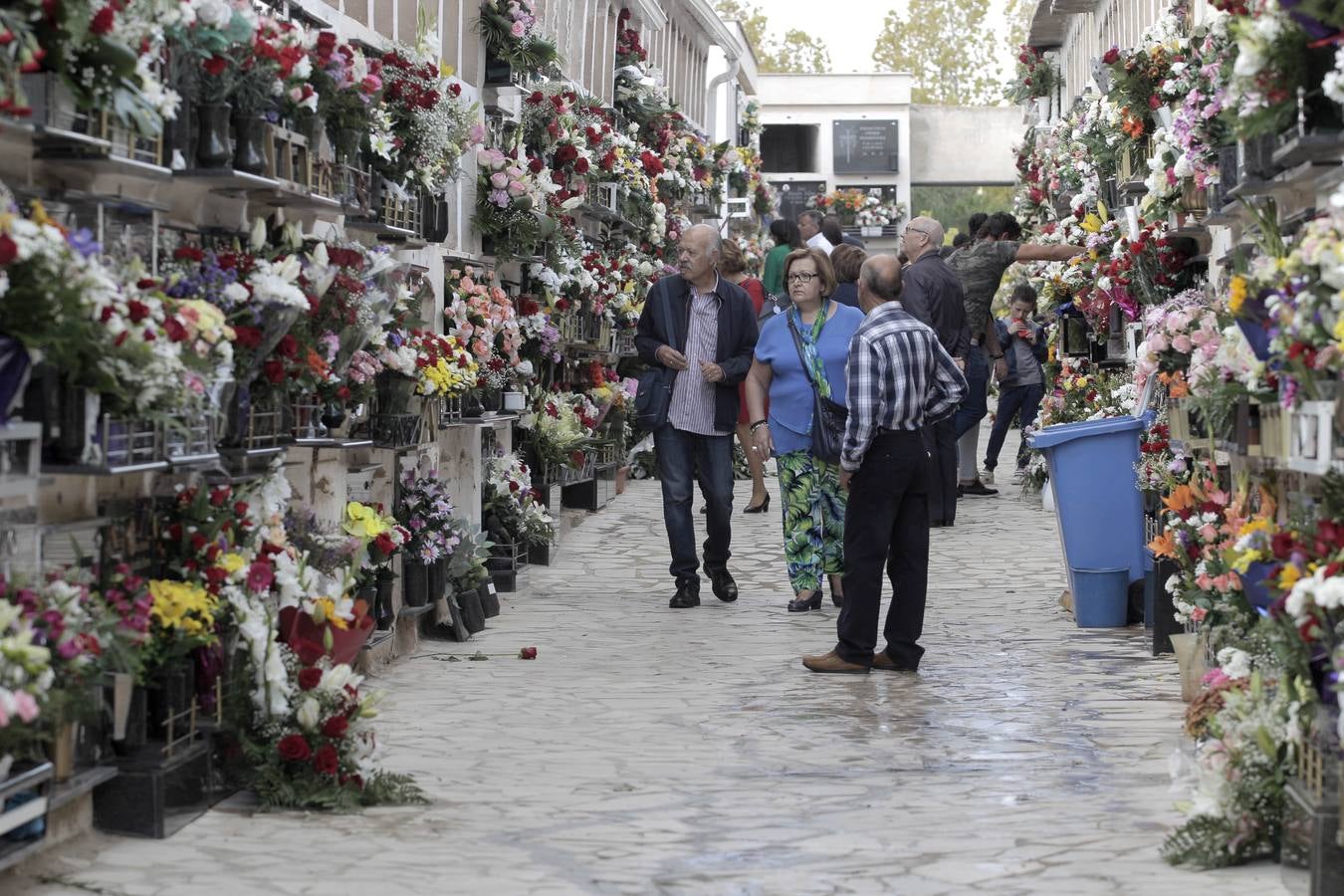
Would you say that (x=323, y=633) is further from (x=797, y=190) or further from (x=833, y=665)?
(x=797, y=190)

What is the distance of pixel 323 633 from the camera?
752 centimetres

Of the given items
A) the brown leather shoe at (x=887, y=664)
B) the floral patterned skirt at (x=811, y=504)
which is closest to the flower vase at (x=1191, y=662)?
the brown leather shoe at (x=887, y=664)

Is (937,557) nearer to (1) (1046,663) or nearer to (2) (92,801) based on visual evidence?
(1) (1046,663)

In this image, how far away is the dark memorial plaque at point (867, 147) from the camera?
45469 mm

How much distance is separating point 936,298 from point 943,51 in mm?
50260

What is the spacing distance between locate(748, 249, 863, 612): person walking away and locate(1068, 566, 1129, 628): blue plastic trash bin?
1.29m

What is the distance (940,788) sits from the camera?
23.2 ft

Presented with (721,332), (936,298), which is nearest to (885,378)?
(721,332)

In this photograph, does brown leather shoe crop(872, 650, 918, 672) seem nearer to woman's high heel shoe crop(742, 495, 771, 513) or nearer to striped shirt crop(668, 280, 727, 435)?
striped shirt crop(668, 280, 727, 435)

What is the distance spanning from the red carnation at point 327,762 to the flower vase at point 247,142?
1.96 meters

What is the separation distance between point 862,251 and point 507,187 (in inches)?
85.3

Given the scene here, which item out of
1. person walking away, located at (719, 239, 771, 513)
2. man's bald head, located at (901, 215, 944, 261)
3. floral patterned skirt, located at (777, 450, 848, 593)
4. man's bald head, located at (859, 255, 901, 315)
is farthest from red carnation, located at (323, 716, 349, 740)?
man's bald head, located at (901, 215, 944, 261)

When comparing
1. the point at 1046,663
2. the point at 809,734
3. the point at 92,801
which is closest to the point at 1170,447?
the point at 1046,663

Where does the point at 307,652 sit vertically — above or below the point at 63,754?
above
